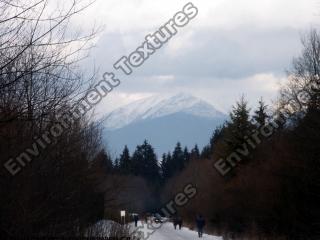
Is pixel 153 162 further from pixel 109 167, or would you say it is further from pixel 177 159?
pixel 109 167

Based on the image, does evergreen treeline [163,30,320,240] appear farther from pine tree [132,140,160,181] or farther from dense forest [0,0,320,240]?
pine tree [132,140,160,181]

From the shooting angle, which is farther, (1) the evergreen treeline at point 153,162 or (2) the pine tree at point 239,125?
(1) the evergreen treeline at point 153,162

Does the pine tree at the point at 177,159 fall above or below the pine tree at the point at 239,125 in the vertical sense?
above

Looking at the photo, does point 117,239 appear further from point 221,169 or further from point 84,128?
point 221,169

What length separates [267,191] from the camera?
3566 cm

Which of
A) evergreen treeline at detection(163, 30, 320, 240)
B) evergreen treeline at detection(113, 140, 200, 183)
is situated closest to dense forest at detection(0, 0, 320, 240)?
evergreen treeline at detection(163, 30, 320, 240)

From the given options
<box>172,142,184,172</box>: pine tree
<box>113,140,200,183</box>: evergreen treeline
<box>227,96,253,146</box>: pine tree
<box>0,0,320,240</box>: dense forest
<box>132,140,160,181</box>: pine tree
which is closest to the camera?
<box>0,0,320,240</box>: dense forest

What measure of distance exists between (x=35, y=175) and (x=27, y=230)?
140cm

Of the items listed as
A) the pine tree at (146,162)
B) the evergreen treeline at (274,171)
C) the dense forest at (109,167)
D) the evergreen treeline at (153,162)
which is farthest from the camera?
the pine tree at (146,162)

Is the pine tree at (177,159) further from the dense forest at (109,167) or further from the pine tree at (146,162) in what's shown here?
the dense forest at (109,167)

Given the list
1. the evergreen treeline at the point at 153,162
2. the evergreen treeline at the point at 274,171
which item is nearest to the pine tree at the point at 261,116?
the evergreen treeline at the point at 274,171

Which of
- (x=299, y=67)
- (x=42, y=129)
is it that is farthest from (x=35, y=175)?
(x=299, y=67)

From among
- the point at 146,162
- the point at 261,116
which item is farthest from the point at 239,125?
the point at 146,162

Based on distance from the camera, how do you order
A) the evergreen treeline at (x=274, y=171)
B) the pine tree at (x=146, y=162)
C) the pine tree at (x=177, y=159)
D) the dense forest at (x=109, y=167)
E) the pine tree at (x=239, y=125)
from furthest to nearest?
the pine tree at (x=177, y=159), the pine tree at (x=146, y=162), the pine tree at (x=239, y=125), the evergreen treeline at (x=274, y=171), the dense forest at (x=109, y=167)
